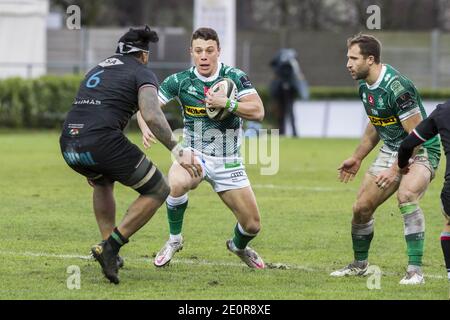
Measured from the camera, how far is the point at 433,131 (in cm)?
850

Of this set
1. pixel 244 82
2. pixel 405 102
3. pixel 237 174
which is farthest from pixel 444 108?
pixel 237 174

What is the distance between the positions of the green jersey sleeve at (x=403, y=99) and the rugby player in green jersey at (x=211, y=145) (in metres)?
1.21

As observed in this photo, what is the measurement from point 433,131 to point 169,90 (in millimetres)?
2801

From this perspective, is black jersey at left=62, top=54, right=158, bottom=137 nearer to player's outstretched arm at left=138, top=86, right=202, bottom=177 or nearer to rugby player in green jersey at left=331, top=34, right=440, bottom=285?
player's outstretched arm at left=138, top=86, right=202, bottom=177

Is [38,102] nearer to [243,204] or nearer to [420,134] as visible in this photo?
[243,204]

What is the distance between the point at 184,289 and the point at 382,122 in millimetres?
2359

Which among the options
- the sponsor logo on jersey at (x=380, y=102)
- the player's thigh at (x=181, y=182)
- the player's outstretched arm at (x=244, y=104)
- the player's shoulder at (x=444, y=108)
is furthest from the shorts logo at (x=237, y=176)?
the player's shoulder at (x=444, y=108)

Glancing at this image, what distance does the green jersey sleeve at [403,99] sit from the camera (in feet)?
30.7

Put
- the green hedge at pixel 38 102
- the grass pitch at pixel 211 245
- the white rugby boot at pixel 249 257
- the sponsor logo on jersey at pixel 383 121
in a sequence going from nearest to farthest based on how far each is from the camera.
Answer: the grass pitch at pixel 211 245 → the sponsor logo on jersey at pixel 383 121 → the white rugby boot at pixel 249 257 → the green hedge at pixel 38 102

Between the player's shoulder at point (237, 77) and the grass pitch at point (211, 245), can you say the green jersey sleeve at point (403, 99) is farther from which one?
the grass pitch at point (211, 245)
